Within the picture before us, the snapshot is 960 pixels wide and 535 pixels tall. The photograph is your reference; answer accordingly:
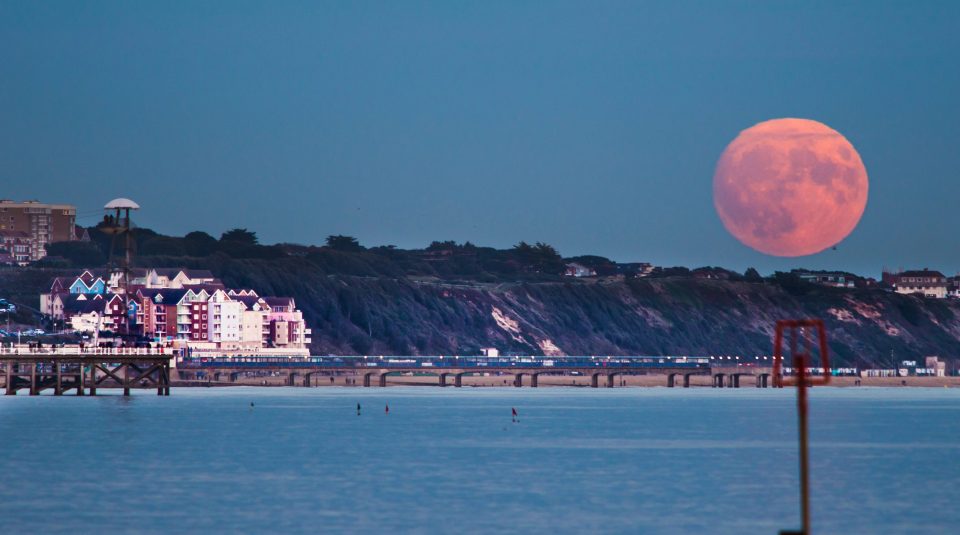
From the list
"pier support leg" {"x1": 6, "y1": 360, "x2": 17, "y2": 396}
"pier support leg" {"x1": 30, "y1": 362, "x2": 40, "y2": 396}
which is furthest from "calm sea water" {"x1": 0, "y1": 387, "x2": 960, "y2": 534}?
"pier support leg" {"x1": 6, "y1": 360, "x2": 17, "y2": 396}

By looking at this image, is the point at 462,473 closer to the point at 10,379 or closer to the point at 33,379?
the point at 33,379

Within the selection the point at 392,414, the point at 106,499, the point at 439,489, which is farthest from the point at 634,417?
the point at 106,499

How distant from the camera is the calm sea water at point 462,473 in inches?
2151

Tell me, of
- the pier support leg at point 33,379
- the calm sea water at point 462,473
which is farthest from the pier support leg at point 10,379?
the calm sea water at point 462,473

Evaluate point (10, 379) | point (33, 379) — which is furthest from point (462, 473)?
point (10, 379)

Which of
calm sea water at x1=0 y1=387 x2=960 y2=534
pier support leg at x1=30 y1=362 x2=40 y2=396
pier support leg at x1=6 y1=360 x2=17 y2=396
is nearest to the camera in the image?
calm sea water at x1=0 y1=387 x2=960 y2=534

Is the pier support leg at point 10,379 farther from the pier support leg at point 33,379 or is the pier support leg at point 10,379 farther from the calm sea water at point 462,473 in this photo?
the calm sea water at point 462,473

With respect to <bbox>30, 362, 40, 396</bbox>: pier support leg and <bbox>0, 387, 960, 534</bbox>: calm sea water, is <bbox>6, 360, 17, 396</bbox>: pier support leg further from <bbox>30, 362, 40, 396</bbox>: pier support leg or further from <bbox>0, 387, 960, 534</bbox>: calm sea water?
<bbox>0, 387, 960, 534</bbox>: calm sea water

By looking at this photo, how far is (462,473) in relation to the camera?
240ft

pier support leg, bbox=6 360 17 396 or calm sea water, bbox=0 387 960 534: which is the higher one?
pier support leg, bbox=6 360 17 396

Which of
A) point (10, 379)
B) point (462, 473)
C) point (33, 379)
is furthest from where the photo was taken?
point (10, 379)

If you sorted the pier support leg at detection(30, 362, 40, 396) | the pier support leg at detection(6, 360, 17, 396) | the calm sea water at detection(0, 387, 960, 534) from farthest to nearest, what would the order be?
the pier support leg at detection(6, 360, 17, 396) < the pier support leg at detection(30, 362, 40, 396) < the calm sea water at detection(0, 387, 960, 534)

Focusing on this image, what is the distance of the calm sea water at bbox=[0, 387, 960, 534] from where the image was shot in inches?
2151

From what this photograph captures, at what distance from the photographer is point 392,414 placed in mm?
137000
